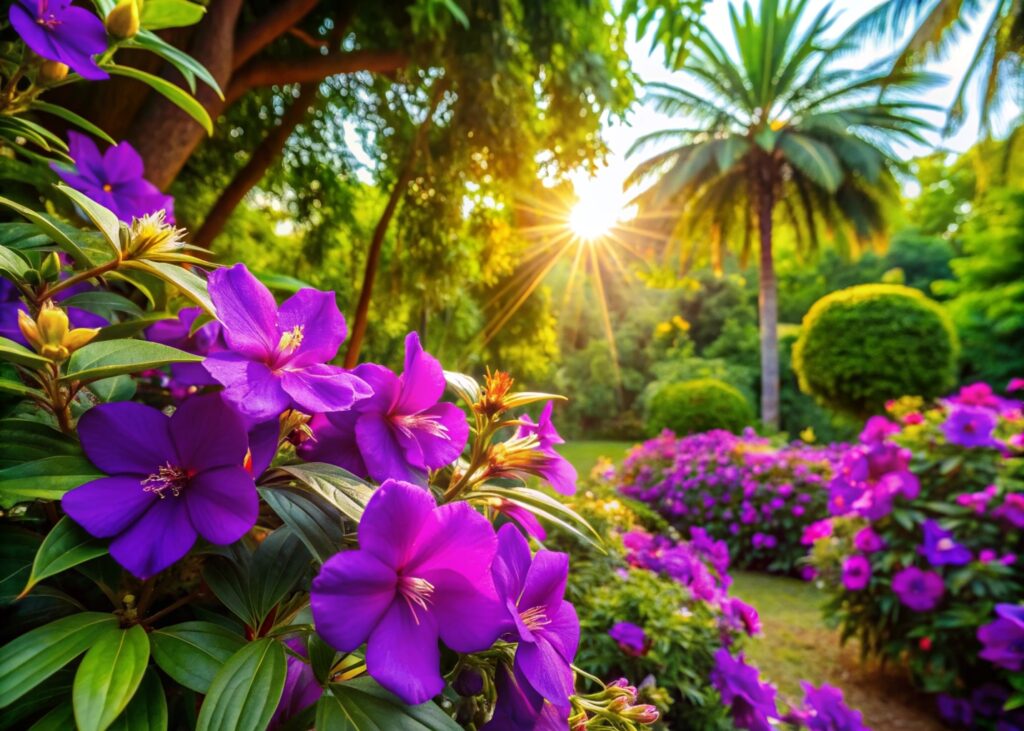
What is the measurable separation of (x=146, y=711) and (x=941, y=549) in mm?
3249

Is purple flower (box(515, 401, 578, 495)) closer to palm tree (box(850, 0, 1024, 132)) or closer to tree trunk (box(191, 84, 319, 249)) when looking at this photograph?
tree trunk (box(191, 84, 319, 249))

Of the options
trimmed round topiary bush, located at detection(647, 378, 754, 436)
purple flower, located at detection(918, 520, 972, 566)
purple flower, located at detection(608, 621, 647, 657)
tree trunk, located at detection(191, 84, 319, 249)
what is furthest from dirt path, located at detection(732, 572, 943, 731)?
trimmed round topiary bush, located at detection(647, 378, 754, 436)

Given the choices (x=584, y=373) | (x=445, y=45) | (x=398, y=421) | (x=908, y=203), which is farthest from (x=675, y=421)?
(x=908, y=203)

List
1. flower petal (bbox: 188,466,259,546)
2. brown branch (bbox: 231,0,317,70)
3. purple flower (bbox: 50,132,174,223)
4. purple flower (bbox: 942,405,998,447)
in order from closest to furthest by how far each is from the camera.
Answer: flower petal (bbox: 188,466,259,546) < purple flower (bbox: 50,132,174,223) < brown branch (bbox: 231,0,317,70) < purple flower (bbox: 942,405,998,447)

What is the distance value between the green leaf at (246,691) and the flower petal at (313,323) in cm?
21

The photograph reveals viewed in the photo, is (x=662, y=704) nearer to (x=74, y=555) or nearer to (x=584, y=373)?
(x=74, y=555)

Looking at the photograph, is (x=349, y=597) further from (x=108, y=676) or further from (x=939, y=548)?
(x=939, y=548)

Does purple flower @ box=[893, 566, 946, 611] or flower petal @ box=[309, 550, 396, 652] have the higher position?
purple flower @ box=[893, 566, 946, 611]

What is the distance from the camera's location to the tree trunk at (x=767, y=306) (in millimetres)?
13914

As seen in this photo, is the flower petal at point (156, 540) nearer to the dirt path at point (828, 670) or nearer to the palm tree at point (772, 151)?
the dirt path at point (828, 670)

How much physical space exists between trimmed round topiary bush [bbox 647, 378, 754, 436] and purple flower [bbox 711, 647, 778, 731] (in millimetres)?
9770

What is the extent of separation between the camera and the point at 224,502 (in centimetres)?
44

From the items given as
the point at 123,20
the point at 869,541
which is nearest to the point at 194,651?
the point at 123,20

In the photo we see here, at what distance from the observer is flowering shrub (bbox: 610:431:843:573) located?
6.10 m
